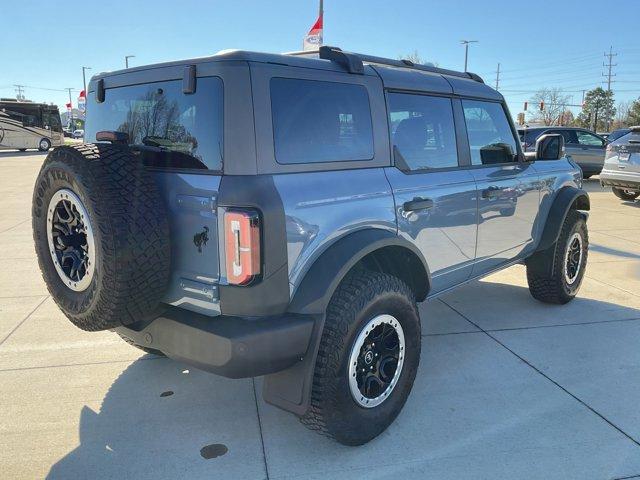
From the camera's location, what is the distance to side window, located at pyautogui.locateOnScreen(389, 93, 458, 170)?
303 centimetres

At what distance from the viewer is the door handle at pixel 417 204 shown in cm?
294

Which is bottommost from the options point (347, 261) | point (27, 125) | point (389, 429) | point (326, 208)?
point (389, 429)

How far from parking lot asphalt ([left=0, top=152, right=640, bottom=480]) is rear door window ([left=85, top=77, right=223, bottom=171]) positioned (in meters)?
1.51

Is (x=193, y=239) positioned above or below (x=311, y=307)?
above

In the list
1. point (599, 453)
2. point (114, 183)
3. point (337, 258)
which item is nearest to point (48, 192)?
point (114, 183)

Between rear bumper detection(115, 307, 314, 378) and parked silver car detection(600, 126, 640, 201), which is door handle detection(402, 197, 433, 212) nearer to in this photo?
rear bumper detection(115, 307, 314, 378)

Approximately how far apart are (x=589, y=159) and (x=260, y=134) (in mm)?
16625

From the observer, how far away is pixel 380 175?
9.25 ft

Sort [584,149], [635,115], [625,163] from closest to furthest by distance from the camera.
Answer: [625,163] → [584,149] → [635,115]

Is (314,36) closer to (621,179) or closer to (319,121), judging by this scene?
(621,179)

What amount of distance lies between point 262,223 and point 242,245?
4.9 inches

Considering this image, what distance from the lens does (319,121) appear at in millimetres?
2562

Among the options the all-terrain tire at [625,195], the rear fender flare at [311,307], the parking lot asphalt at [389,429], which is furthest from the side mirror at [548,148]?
Answer: the all-terrain tire at [625,195]

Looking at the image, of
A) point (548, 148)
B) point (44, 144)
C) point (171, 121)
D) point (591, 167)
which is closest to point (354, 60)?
point (171, 121)
